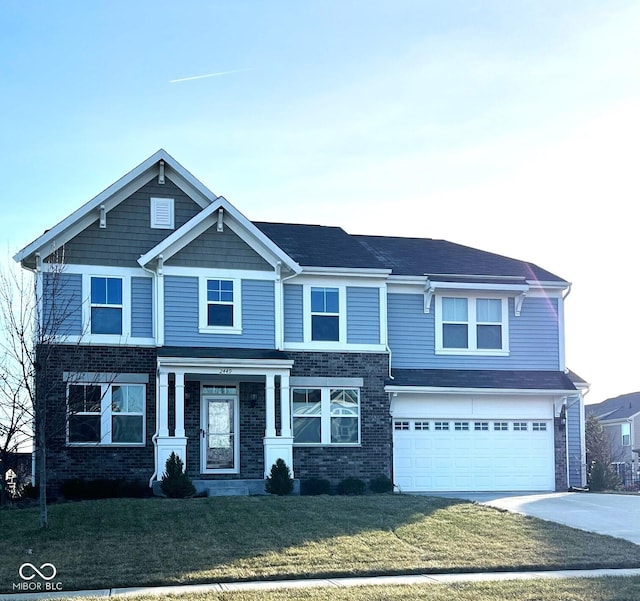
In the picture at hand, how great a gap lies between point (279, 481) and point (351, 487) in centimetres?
216

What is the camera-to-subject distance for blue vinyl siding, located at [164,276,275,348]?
24.2 metres

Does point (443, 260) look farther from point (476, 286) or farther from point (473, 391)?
point (473, 391)

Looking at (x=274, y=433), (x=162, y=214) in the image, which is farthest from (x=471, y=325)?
(x=162, y=214)

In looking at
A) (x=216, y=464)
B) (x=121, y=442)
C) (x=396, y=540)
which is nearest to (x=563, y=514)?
(x=396, y=540)

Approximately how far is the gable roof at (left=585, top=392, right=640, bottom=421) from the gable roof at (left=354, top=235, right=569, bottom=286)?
3104cm

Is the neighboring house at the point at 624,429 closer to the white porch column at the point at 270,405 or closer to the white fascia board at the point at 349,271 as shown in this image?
the white fascia board at the point at 349,271

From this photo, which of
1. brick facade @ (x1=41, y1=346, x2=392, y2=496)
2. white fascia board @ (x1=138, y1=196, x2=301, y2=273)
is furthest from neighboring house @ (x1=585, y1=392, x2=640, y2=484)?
white fascia board @ (x1=138, y1=196, x2=301, y2=273)

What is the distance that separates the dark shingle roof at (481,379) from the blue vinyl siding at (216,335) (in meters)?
3.78

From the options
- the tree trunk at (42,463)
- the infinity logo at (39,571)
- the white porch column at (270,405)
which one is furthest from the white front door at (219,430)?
the infinity logo at (39,571)

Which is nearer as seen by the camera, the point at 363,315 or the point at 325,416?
the point at 325,416

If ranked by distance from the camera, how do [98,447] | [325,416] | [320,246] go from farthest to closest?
[320,246] → [325,416] → [98,447]

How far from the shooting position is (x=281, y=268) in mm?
25156

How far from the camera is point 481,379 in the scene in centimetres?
2691

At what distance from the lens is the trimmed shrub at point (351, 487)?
24.2 metres
